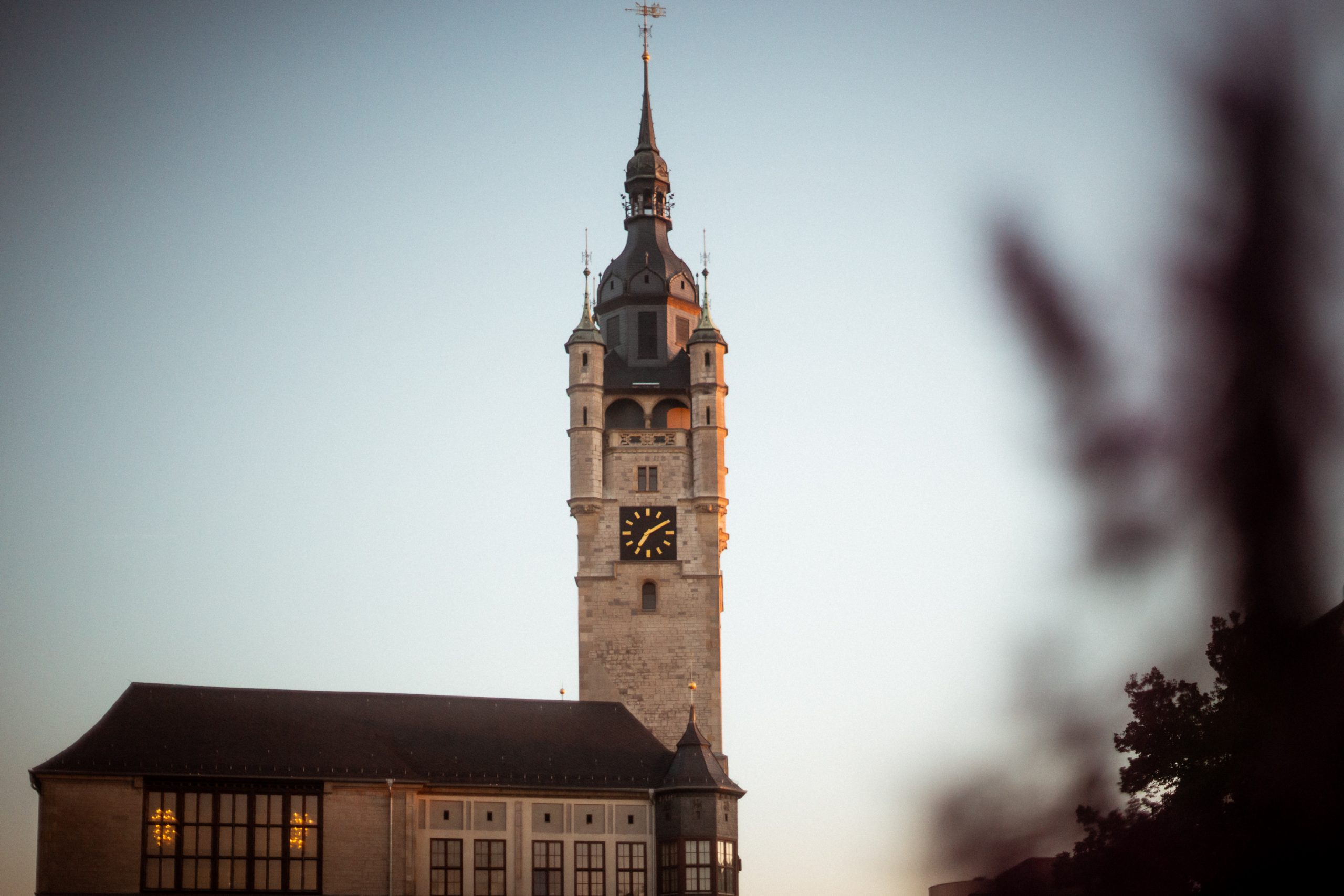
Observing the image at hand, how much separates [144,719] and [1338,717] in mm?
69538

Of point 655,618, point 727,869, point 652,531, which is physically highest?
point 652,531

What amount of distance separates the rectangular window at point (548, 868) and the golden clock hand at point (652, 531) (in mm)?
21072

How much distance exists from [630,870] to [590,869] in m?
1.82

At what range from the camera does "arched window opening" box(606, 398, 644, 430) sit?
95.3 m

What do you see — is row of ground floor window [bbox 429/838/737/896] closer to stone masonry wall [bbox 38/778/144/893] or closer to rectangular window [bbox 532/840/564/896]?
rectangular window [bbox 532/840/564/896]

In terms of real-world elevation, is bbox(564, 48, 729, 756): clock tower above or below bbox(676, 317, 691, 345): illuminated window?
below

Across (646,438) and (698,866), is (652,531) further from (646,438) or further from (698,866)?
(698,866)

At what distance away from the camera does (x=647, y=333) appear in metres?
97.9

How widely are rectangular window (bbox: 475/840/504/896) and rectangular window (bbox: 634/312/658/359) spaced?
32.9 meters

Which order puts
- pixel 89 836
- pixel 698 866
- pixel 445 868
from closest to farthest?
1. pixel 89 836
2. pixel 445 868
3. pixel 698 866

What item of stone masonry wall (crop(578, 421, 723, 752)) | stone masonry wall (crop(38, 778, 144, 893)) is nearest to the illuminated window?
stone masonry wall (crop(578, 421, 723, 752))

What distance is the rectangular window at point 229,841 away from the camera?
68375mm

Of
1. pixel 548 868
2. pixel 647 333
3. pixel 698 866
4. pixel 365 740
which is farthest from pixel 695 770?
pixel 647 333

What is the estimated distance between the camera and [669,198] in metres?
104
